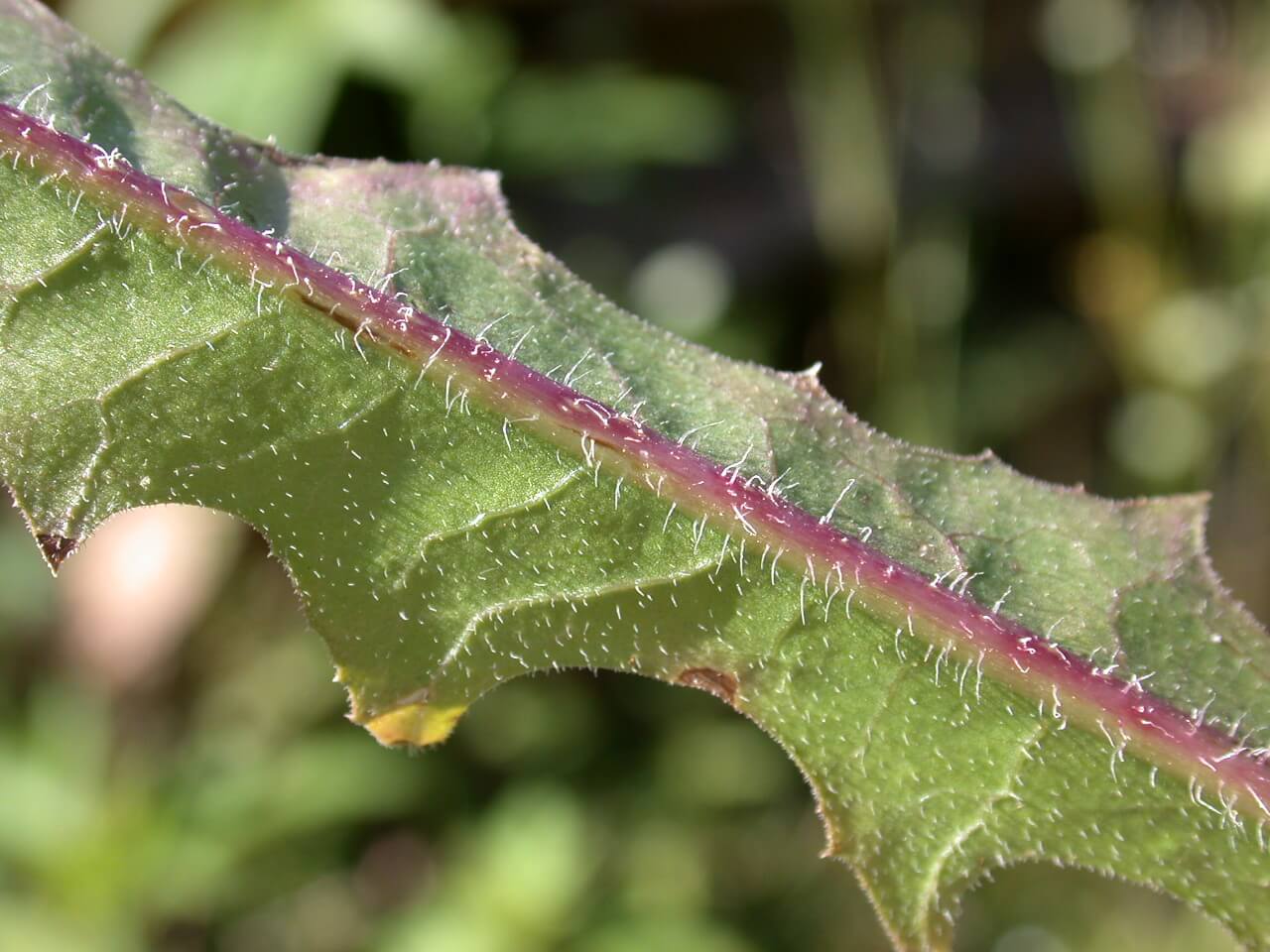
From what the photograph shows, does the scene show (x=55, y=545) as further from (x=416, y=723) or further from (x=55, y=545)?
(x=416, y=723)

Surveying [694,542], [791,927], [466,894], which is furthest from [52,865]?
[694,542]

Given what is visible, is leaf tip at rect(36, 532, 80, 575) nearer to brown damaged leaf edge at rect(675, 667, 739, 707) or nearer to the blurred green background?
brown damaged leaf edge at rect(675, 667, 739, 707)

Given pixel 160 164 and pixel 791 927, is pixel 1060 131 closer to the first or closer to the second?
pixel 791 927

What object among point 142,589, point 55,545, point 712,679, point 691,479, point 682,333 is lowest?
point 55,545

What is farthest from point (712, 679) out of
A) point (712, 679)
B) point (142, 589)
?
point (142, 589)

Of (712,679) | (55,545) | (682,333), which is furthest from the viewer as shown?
(682,333)

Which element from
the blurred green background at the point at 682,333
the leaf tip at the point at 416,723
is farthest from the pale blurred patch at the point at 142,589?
the leaf tip at the point at 416,723

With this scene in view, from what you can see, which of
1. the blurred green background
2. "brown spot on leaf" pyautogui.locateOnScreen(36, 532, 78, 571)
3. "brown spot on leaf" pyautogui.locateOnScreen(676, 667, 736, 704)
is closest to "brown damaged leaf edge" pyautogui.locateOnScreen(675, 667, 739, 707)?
"brown spot on leaf" pyautogui.locateOnScreen(676, 667, 736, 704)
